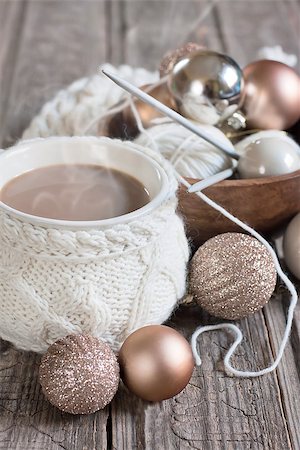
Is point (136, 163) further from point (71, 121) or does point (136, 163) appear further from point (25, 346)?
point (71, 121)

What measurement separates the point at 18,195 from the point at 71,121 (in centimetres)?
35

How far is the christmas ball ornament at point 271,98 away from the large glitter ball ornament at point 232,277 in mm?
230

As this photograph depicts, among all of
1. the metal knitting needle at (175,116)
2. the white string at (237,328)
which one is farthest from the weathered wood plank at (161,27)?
the white string at (237,328)

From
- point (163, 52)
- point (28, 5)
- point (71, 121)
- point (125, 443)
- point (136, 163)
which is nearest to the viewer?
point (125, 443)

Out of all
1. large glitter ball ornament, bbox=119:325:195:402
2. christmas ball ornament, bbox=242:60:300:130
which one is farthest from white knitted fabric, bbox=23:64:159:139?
large glitter ball ornament, bbox=119:325:195:402

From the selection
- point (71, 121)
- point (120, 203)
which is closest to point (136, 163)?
point (120, 203)

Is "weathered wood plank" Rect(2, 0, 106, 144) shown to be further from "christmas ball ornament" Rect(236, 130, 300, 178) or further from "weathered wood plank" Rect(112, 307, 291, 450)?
"weathered wood plank" Rect(112, 307, 291, 450)

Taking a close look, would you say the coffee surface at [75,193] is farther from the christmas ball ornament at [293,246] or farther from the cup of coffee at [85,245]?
the christmas ball ornament at [293,246]

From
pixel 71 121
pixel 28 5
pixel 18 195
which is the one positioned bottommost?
pixel 28 5

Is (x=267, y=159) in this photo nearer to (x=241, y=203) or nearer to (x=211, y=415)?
(x=241, y=203)

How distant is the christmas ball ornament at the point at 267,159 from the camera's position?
0.76 metres

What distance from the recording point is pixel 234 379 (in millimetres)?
629

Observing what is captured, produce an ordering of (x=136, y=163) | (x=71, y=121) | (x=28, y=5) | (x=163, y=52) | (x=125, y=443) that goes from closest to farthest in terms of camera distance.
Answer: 1. (x=125, y=443)
2. (x=136, y=163)
3. (x=71, y=121)
4. (x=163, y=52)
5. (x=28, y=5)

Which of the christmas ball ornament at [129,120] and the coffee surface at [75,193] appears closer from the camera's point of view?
the coffee surface at [75,193]
